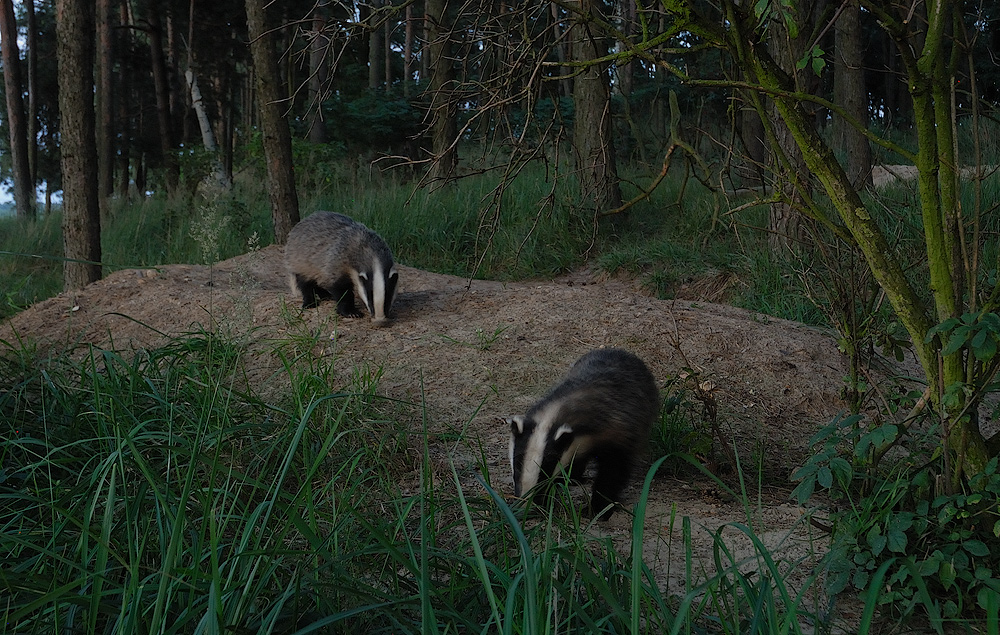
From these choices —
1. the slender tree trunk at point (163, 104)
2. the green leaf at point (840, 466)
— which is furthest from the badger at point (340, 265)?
the slender tree trunk at point (163, 104)

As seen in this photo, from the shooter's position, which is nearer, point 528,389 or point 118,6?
point 528,389

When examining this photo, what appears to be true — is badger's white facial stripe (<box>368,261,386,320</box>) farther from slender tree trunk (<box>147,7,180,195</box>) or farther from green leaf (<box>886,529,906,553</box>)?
slender tree trunk (<box>147,7,180,195</box>)

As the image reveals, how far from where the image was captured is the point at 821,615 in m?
2.25

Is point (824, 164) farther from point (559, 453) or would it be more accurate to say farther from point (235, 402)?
point (235, 402)

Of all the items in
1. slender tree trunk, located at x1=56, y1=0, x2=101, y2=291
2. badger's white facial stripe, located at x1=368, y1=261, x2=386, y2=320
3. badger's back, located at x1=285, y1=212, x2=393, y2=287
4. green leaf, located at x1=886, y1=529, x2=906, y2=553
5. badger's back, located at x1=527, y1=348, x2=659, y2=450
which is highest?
slender tree trunk, located at x1=56, y1=0, x2=101, y2=291

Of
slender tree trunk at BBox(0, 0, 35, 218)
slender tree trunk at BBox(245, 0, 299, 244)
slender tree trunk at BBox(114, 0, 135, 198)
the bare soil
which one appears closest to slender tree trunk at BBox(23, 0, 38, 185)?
slender tree trunk at BBox(0, 0, 35, 218)

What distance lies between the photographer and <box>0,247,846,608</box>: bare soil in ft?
10.8

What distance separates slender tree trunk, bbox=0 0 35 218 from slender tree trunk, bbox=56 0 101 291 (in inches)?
376

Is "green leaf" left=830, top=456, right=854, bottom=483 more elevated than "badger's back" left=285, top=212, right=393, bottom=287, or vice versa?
"badger's back" left=285, top=212, right=393, bottom=287

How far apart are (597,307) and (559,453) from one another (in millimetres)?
2373

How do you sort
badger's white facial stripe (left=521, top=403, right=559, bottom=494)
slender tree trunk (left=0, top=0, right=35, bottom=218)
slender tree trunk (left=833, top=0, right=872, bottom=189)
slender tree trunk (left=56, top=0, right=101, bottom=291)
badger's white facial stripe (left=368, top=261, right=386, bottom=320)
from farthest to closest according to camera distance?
slender tree trunk (left=0, top=0, right=35, bottom=218) → slender tree trunk (left=833, top=0, right=872, bottom=189) → slender tree trunk (left=56, top=0, right=101, bottom=291) → badger's white facial stripe (left=368, top=261, right=386, bottom=320) → badger's white facial stripe (left=521, top=403, right=559, bottom=494)

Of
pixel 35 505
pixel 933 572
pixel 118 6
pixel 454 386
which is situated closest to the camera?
pixel 933 572

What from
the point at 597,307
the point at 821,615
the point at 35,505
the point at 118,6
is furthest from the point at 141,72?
the point at 821,615

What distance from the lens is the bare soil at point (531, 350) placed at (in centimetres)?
329
